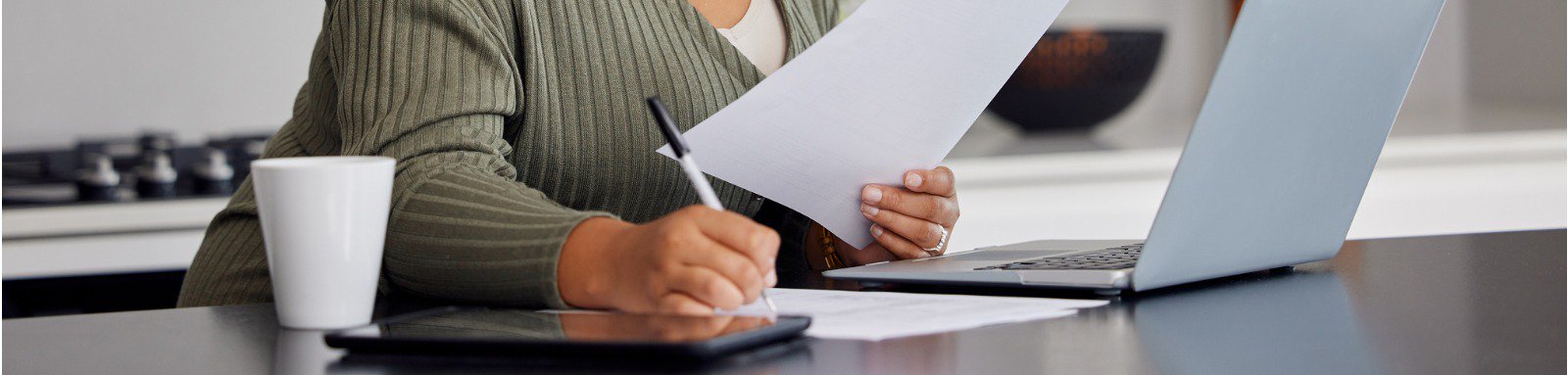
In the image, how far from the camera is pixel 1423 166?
7.05ft

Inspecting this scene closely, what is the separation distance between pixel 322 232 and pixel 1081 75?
74.5 inches

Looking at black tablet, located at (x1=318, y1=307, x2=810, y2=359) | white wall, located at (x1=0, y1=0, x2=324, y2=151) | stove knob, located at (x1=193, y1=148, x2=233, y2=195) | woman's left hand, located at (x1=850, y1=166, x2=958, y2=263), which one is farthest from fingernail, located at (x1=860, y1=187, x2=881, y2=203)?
white wall, located at (x1=0, y1=0, x2=324, y2=151)

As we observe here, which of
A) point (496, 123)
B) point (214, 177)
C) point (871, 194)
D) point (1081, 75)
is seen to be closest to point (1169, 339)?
point (871, 194)

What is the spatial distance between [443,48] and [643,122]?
224 millimetres

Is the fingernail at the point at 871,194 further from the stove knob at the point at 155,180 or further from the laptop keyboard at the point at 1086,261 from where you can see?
the stove knob at the point at 155,180

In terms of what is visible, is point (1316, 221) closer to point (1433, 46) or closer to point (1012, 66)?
point (1012, 66)

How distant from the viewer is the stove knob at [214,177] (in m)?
1.84

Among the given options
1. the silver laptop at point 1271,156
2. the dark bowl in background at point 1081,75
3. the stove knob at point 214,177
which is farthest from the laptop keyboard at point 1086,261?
the dark bowl in background at point 1081,75

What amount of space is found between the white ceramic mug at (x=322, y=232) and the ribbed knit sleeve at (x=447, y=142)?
7 cm

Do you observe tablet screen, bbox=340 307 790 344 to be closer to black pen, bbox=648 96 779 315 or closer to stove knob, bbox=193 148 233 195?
black pen, bbox=648 96 779 315

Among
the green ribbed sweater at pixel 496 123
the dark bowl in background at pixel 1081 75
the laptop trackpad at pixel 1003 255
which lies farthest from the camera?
the dark bowl in background at pixel 1081 75

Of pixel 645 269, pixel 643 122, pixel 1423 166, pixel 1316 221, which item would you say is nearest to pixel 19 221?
pixel 643 122

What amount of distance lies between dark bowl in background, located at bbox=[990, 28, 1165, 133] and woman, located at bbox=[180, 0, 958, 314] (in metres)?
1.13

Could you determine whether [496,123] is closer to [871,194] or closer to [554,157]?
[554,157]
